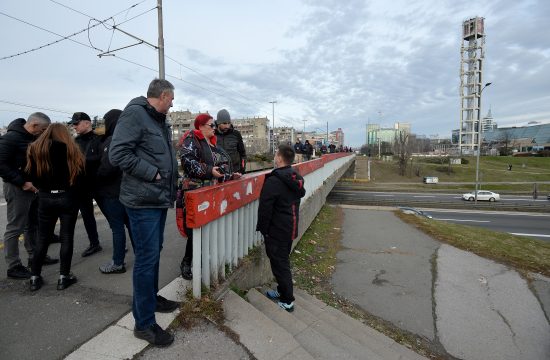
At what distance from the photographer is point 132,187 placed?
2.48 m

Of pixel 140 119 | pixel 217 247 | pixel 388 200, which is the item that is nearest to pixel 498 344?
pixel 217 247

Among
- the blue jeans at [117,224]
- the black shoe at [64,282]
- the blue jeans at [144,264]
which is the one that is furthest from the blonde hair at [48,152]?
the blue jeans at [144,264]

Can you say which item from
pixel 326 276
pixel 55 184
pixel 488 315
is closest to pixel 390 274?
pixel 326 276

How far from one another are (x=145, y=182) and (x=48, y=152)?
1.41m

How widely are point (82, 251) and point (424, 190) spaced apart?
4477 centimetres

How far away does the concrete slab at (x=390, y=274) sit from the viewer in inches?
202

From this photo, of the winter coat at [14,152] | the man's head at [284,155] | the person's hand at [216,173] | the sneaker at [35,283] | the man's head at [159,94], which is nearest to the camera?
the man's head at [159,94]

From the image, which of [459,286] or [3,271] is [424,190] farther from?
[3,271]

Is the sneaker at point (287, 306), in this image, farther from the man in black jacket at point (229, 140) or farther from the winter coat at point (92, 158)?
the winter coat at point (92, 158)

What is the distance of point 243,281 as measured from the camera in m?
3.88

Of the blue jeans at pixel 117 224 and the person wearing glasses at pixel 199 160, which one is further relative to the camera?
the blue jeans at pixel 117 224

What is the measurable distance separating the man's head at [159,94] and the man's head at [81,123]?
2080 millimetres

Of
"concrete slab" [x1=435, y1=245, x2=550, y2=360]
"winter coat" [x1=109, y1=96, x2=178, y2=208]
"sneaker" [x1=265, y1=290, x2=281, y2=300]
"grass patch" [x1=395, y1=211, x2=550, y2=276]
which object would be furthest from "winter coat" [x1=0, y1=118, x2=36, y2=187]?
"grass patch" [x1=395, y1=211, x2=550, y2=276]

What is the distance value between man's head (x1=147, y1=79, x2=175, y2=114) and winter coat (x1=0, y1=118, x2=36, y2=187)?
220 cm
